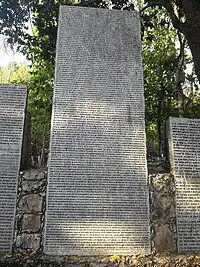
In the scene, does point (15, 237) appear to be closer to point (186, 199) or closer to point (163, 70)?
point (186, 199)

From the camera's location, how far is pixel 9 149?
4254mm

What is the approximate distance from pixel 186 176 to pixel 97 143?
53.6 inches

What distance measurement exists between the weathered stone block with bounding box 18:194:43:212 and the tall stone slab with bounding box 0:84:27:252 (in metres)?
0.12

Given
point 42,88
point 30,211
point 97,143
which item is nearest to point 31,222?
point 30,211

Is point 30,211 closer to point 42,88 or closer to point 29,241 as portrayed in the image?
point 29,241

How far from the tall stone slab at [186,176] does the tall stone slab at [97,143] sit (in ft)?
1.49

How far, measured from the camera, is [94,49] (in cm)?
498

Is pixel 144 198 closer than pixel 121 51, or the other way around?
pixel 144 198

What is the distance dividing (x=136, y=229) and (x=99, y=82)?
7.42 feet

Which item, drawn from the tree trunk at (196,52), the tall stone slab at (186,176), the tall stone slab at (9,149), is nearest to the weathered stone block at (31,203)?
the tall stone slab at (9,149)

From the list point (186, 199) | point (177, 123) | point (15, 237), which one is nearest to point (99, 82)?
point (177, 123)

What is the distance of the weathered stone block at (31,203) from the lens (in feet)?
13.4

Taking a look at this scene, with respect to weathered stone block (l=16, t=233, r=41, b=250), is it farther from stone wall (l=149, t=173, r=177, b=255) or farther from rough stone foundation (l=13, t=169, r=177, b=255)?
stone wall (l=149, t=173, r=177, b=255)

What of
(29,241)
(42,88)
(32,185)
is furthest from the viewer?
(42,88)
